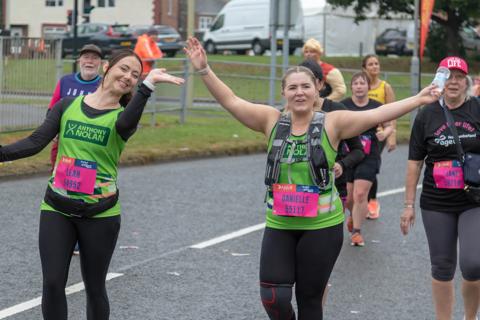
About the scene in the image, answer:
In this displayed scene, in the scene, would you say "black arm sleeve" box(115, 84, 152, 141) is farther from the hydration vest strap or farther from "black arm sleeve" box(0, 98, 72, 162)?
the hydration vest strap

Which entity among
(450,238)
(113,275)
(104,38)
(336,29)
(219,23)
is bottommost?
(113,275)

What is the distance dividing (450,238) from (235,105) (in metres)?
1.77

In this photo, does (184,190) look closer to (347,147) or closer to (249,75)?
(347,147)

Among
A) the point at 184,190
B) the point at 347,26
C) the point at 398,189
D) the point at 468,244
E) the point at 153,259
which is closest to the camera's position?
the point at 468,244

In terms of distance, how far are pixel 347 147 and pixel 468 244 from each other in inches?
75.7

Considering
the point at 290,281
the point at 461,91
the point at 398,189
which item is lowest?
the point at 398,189

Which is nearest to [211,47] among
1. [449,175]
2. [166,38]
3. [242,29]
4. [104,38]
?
[242,29]

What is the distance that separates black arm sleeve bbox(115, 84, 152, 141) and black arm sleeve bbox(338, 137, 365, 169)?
2523 mm

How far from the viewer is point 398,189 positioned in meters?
15.0

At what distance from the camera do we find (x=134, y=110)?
593 cm

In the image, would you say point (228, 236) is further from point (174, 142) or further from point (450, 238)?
point (174, 142)

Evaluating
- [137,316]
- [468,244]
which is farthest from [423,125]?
[137,316]

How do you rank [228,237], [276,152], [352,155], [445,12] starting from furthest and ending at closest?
[445,12]
[228,237]
[352,155]
[276,152]

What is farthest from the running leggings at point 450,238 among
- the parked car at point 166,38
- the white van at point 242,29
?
the white van at point 242,29
